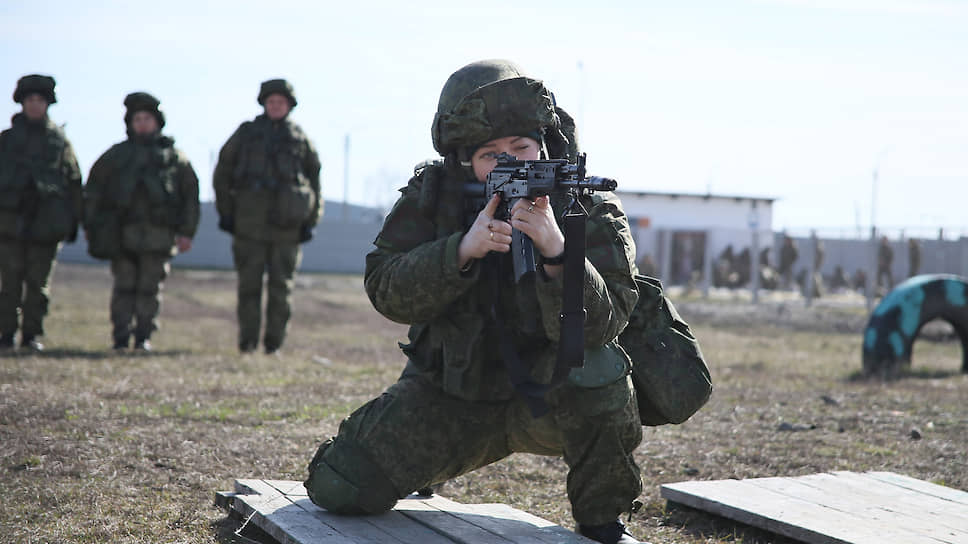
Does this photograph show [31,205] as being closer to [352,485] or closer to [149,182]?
[149,182]

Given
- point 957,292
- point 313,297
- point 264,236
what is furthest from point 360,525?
point 313,297

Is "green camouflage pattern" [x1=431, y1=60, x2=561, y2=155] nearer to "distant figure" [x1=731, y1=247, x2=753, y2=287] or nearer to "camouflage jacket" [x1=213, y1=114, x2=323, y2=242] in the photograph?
"camouflage jacket" [x1=213, y1=114, x2=323, y2=242]

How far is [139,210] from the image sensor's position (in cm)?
968

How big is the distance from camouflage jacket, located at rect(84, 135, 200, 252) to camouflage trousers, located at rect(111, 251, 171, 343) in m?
0.18

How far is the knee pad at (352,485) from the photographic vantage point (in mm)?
3572

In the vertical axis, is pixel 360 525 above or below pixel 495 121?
below

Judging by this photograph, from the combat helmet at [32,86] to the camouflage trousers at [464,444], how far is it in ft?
23.4

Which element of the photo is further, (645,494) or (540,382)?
(645,494)

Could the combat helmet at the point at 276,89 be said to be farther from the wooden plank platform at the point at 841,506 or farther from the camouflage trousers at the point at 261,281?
the wooden plank platform at the point at 841,506

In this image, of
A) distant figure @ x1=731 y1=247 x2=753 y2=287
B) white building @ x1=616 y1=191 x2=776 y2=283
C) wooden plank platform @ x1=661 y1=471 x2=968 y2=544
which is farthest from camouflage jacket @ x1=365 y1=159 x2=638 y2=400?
white building @ x1=616 y1=191 x2=776 y2=283

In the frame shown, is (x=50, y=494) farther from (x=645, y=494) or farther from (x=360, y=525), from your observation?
(x=645, y=494)

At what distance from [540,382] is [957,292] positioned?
8055 mm

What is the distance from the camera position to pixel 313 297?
2214 cm

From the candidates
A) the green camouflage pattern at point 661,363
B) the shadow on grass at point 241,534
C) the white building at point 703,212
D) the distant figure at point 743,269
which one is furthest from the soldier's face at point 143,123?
the white building at point 703,212
